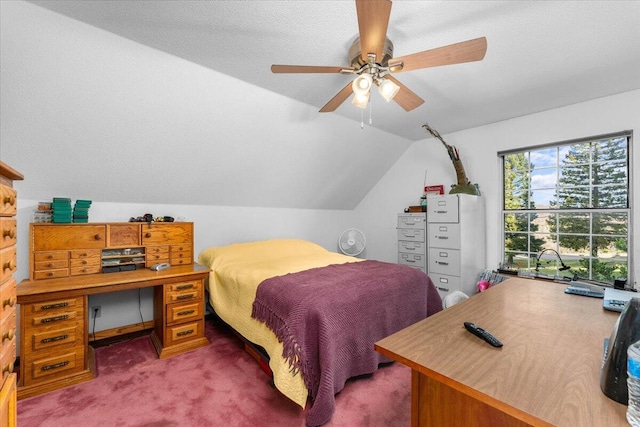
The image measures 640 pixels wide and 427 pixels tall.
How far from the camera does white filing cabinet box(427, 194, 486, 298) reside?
3201 millimetres

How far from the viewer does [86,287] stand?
2035mm

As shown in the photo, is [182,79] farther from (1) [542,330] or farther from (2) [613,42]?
(2) [613,42]

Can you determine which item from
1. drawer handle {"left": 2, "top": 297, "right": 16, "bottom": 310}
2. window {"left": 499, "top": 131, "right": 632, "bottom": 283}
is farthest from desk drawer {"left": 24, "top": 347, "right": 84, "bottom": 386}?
window {"left": 499, "top": 131, "right": 632, "bottom": 283}

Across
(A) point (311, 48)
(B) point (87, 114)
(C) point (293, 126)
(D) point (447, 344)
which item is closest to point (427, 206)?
(C) point (293, 126)

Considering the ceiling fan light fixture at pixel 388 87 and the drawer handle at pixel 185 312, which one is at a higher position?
the ceiling fan light fixture at pixel 388 87

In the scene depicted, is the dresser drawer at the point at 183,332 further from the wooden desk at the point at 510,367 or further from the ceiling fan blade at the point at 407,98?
the ceiling fan blade at the point at 407,98

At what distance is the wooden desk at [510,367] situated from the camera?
66 centimetres

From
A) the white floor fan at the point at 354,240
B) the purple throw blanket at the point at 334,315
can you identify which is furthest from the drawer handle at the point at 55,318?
the white floor fan at the point at 354,240

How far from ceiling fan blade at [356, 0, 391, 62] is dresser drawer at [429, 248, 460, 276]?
250 cm

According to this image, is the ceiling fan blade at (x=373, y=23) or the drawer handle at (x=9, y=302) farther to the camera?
the ceiling fan blade at (x=373, y=23)

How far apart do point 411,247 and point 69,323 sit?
3514 millimetres

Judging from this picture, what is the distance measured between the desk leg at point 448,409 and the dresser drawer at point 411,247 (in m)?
2.80

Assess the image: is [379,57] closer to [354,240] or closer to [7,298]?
[7,298]

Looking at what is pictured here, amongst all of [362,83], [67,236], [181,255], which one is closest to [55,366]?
[67,236]
